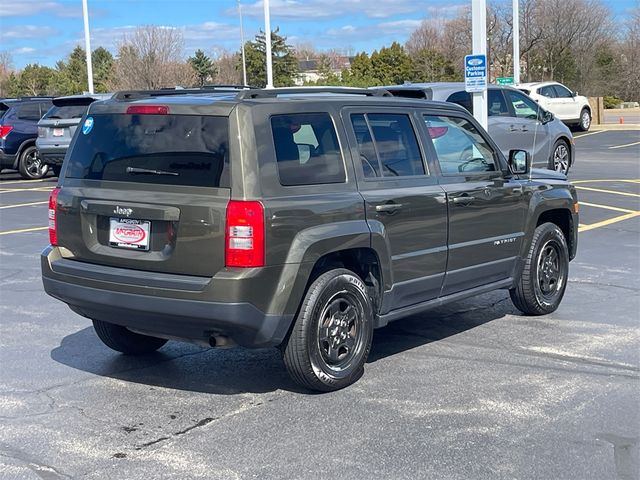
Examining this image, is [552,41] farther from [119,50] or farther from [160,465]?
[160,465]

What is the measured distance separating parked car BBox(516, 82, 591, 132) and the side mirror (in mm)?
20165

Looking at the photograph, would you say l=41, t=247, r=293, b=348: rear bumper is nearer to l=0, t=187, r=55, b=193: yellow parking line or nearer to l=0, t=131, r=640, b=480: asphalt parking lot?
l=0, t=131, r=640, b=480: asphalt parking lot

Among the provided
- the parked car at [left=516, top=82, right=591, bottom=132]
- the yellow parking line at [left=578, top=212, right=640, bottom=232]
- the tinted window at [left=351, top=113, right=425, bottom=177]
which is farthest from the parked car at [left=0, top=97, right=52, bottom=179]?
the tinted window at [left=351, top=113, right=425, bottom=177]

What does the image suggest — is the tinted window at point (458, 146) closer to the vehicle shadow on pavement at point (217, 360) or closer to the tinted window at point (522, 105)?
the vehicle shadow on pavement at point (217, 360)

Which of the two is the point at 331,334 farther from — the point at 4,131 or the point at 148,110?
the point at 4,131

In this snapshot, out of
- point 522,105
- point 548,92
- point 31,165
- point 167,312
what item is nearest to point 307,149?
point 167,312

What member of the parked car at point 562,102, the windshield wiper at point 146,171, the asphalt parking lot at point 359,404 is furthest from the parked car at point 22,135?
the windshield wiper at point 146,171

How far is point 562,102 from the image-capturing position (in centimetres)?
2916

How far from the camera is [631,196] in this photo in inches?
607

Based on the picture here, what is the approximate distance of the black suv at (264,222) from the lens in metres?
5.00

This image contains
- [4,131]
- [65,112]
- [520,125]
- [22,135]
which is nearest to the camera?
[520,125]

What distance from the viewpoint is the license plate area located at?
5.23 metres

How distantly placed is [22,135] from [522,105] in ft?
41.2

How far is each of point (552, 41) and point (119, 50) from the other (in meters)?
26.7
